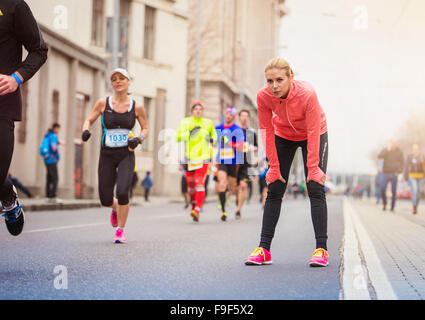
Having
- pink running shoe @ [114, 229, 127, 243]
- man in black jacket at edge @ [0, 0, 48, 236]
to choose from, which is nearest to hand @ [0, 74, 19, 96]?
man in black jacket at edge @ [0, 0, 48, 236]

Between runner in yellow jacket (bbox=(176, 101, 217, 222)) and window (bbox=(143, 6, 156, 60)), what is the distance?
2219 centimetres

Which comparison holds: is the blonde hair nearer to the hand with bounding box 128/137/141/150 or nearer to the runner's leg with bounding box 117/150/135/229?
the hand with bounding box 128/137/141/150

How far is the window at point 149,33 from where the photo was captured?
113 ft

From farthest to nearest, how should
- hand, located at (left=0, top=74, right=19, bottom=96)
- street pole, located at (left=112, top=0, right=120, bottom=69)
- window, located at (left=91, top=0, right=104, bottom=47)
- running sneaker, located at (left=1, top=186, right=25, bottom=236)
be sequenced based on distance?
window, located at (left=91, top=0, right=104, bottom=47) < street pole, located at (left=112, top=0, right=120, bottom=69) < running sneaker, located at (left=1, top=186, right=25, bottom=236) < hand, located at (left=0, top=74, right=19, bottom=96)

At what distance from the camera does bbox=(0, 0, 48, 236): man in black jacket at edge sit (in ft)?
17.3

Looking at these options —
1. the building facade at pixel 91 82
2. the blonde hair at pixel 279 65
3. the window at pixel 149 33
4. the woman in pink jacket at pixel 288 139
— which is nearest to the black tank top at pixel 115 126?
the woman in pink jacket at pixel 288 139

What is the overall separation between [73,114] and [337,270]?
64.0 ft

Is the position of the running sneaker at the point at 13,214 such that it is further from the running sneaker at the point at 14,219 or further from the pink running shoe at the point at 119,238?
the pink running shoe at the point at 119,238

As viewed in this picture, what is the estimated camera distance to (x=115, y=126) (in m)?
8.22

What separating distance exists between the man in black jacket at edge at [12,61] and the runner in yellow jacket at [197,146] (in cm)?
701

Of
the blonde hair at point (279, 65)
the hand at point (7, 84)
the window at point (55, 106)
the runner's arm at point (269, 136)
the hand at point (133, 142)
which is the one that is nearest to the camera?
the hand at point (7, 84)

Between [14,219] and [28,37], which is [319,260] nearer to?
[14,219]

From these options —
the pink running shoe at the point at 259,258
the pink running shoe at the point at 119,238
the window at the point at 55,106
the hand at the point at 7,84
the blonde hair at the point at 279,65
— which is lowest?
the pink running shoe at the point at 119,238

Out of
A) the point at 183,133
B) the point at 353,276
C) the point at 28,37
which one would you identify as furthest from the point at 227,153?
the point at 28,37
